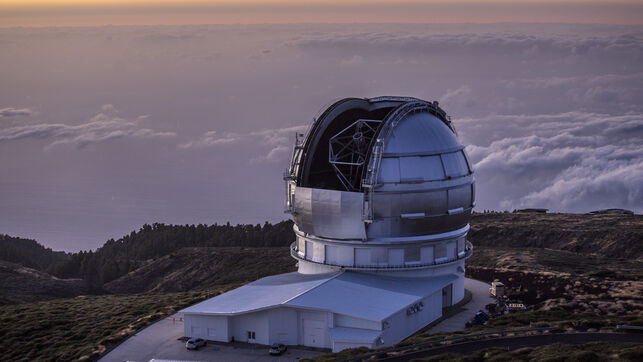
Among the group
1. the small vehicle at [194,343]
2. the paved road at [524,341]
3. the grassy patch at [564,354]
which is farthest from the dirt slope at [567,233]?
the grassy patch at [564,354]

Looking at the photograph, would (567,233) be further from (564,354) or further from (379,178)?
(564,354)

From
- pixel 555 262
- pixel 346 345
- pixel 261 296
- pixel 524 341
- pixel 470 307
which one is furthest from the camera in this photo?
pixel 555 262

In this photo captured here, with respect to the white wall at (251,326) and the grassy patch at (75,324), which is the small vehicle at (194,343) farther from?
the grassy patch at (75,324)

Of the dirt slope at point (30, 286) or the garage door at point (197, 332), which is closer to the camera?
the garage door at point (197, 332)

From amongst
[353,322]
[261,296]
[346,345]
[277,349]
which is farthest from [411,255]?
[277,349]

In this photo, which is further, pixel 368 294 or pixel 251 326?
pixel 368 294

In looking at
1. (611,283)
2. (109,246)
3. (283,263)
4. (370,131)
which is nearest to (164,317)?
(370,131)
